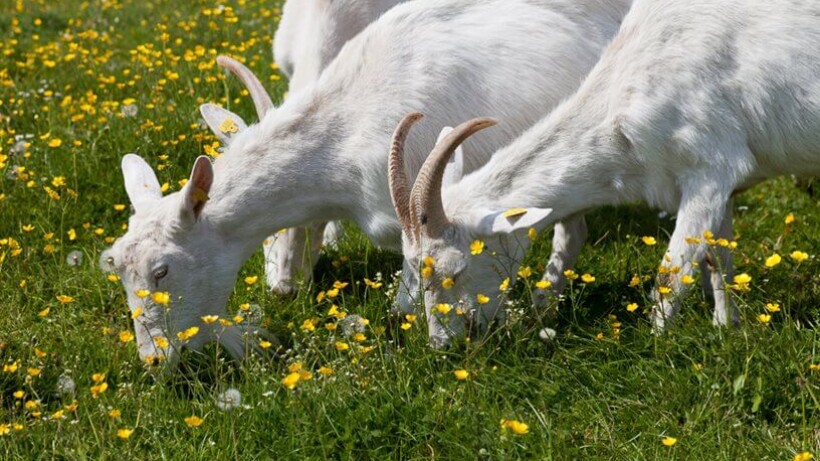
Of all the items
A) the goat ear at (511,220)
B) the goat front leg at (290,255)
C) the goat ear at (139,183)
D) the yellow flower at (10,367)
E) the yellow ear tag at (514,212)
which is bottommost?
the goat front leg at (290,255)

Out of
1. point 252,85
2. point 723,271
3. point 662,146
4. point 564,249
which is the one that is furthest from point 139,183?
point 723,271

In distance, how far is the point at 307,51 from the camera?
6672 mm

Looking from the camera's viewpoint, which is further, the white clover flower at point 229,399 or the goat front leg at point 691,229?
the goat front leg at point 691,229

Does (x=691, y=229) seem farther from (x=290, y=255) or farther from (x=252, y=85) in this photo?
(x=252, y=85)

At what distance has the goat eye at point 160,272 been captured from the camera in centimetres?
523

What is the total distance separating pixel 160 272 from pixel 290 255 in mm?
1126

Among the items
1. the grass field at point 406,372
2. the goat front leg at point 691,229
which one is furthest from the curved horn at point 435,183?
the goat front leg at point 691,229

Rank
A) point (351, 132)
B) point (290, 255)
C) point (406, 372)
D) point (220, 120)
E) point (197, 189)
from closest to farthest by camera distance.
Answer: point (406, 372) → point (197, 189) → point (351, 132) → point (220, 120) → point (290, 255)

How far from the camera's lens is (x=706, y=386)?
430cm

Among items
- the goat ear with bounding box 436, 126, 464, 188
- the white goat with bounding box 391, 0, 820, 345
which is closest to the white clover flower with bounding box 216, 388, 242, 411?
the white goat with bounding box 391, 0, 820, 345

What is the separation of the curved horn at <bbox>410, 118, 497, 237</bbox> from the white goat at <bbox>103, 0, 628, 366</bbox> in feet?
1.29

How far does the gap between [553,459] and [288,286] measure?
235 centimetres

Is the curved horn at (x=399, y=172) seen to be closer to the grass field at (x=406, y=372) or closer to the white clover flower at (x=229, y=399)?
the grass field at (x=406, y=372)

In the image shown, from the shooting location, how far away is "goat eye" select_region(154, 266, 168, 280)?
17.2 ft
